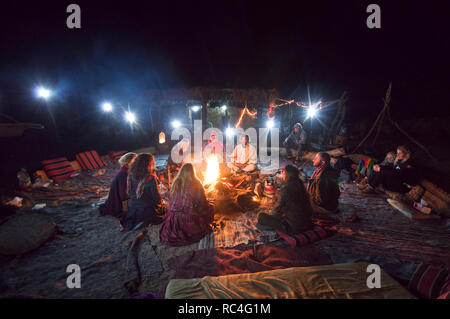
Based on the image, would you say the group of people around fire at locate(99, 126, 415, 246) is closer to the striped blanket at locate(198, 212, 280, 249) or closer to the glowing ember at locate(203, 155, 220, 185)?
the striped blanket at locate(198, 212, 280, 249)

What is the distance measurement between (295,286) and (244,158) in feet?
18.8

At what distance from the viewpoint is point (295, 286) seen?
7.02 feet

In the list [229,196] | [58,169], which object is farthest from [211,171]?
Result: [58,169]

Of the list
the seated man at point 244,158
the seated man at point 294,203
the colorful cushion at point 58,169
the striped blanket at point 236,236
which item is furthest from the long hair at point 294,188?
the colorful cushion at point 58,169

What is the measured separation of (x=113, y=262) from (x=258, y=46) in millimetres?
10556

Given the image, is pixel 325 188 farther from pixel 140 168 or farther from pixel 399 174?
pixel 140 168

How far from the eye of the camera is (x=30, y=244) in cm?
321

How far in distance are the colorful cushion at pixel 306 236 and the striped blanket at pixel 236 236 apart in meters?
0.24

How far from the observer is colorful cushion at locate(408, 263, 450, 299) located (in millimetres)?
2023

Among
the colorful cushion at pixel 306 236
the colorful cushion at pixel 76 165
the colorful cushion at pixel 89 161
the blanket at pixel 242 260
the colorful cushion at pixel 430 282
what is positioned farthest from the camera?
the colorful cushion at pixel 89 161

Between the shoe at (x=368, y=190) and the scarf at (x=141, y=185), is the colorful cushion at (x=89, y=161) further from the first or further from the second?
the shoe at (x=368, y=190)

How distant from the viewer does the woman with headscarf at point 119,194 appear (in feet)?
14.5
